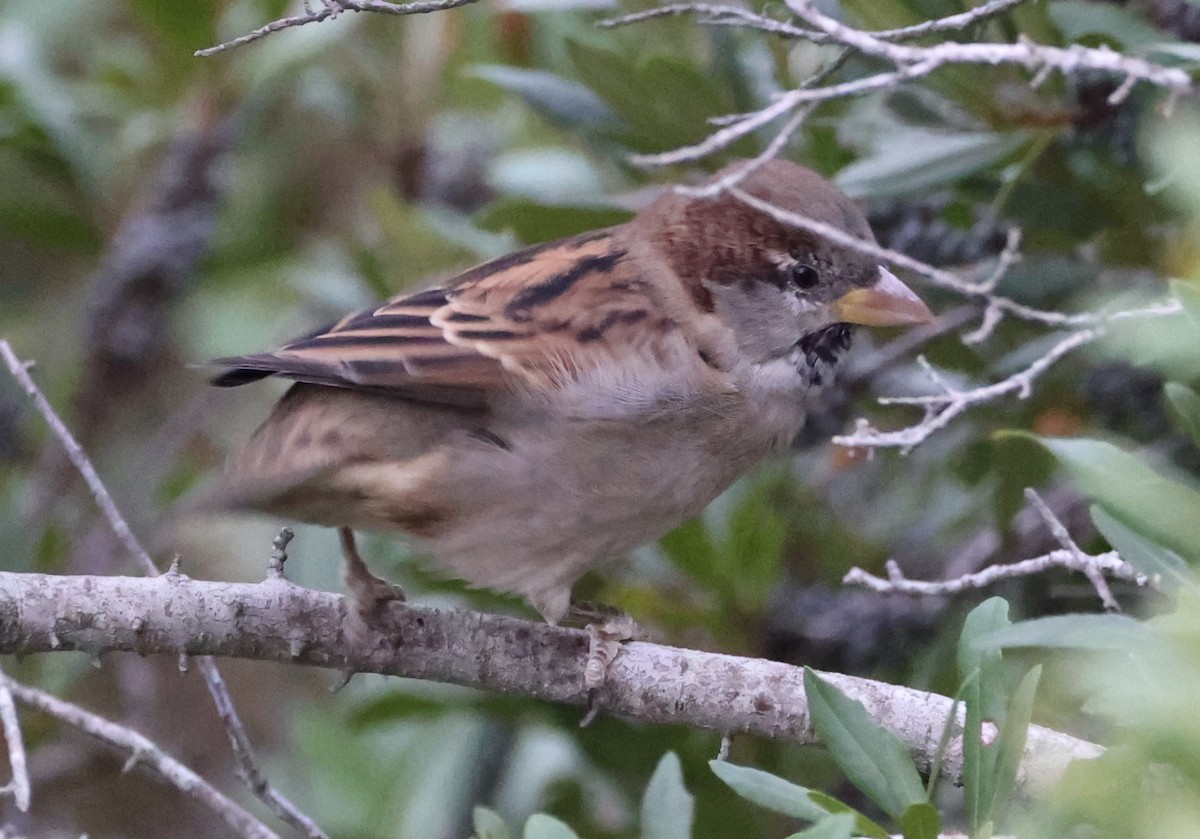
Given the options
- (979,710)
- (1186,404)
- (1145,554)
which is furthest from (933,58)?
(979,710)

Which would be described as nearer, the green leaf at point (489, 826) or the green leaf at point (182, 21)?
the green leaf at point (489, 826)

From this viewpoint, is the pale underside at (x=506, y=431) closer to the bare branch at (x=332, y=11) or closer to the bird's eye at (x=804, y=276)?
the bird's eye at (x=804, y=276)

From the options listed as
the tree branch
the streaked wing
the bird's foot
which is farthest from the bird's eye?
the bird's foot

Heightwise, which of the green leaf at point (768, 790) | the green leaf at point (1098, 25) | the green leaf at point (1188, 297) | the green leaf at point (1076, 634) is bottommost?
the green leaf at point (768, 790)

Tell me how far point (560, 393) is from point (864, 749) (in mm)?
1025

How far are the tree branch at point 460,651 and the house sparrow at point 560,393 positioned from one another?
20 cm

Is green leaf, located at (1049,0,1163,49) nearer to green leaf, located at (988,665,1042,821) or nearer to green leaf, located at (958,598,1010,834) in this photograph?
green leaf, located at (958,598,1010,834)

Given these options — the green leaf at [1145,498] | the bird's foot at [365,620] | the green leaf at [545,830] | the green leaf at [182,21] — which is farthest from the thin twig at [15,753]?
the green leaf at [182,21]

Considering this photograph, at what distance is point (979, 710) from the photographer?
144 cm

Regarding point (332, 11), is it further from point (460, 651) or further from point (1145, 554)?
point (1145, 554)

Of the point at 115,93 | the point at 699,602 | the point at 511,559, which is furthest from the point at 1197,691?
the point at 115,93

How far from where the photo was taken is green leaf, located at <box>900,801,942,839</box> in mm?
1312

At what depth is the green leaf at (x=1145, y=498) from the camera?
1207 mm

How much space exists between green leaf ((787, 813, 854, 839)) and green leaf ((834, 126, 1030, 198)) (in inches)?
60.9
